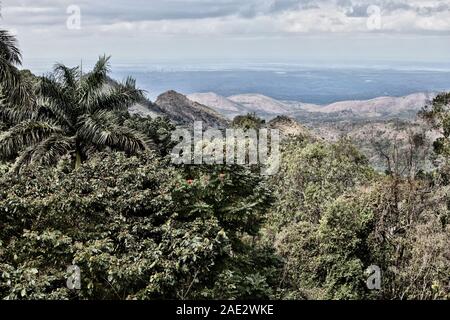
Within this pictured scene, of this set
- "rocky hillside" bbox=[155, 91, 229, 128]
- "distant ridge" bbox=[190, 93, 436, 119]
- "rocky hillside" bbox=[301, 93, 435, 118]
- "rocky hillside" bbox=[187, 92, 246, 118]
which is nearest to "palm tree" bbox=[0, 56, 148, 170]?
"rocky hillside" bbox=[155, 91, 229, 128]

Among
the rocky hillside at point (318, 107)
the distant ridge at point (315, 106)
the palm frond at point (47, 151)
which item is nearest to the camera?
the palm frond at point (47, 151)

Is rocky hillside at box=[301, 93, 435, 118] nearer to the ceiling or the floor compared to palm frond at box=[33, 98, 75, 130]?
nearer to the floor

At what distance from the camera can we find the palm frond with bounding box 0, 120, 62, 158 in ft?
43.7

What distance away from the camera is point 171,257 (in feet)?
24.6

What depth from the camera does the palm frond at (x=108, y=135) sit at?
1380cm

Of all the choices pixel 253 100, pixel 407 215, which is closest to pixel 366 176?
pixel 407 215

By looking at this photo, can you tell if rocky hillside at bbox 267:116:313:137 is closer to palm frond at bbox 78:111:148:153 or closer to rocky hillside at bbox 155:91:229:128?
rocky hillside at bbox 155:91:229:128

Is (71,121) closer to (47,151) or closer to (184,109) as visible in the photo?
(47,151)

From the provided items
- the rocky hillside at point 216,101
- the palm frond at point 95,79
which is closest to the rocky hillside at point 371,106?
the rocky hillside at point 216,101

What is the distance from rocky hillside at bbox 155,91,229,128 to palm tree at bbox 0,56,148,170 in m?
34.5

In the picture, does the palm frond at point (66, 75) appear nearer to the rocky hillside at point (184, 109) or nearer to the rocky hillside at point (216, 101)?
the rocky hillside at point (184, 109)
